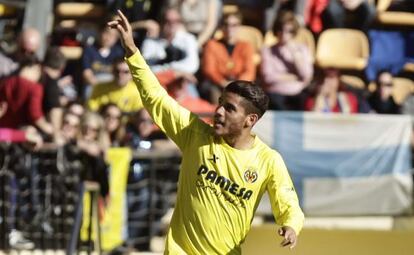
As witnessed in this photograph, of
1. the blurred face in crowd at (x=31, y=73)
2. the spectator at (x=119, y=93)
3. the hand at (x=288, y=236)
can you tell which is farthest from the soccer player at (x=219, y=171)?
the blurred face in crowd at (x=31, y=73)

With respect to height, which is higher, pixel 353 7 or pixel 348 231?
pixel 353 7

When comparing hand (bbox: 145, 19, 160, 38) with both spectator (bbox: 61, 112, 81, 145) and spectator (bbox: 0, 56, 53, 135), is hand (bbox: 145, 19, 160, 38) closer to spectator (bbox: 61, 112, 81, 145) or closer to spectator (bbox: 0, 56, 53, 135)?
spectator (bbox: 0, 56, 53, 135)

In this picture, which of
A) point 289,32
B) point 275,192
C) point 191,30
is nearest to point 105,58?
point 191,30

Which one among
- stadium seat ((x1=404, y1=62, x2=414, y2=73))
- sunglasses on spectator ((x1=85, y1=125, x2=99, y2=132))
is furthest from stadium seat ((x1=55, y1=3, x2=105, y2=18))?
stadium seat ((x1=404, y1=62, x2=414, y2=73))

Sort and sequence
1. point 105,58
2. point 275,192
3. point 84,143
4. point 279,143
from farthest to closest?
point 105,58 → point 279,143 → point 84,143 → point 275,192

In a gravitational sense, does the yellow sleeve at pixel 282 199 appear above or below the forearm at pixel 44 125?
above

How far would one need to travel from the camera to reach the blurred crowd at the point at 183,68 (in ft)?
37.1

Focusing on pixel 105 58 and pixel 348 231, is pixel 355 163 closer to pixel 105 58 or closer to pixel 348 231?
pixel 348 231

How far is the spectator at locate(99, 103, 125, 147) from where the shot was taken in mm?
10852

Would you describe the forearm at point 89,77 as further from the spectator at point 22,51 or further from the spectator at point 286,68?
the spectator at point 286,68

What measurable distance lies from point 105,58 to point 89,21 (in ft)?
4.86

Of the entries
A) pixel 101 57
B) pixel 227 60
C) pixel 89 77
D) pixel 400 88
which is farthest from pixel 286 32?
pixel 89 77

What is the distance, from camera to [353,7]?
1361 cm

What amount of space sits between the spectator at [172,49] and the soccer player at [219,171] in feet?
17.6
